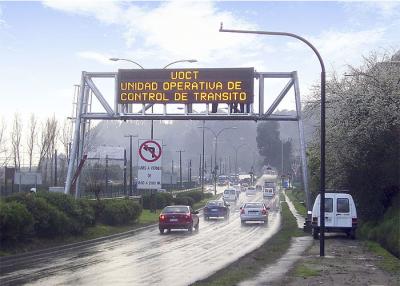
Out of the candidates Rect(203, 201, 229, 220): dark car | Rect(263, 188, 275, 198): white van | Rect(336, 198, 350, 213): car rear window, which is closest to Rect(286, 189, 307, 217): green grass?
Rect(263, 188, 275, 198): white van

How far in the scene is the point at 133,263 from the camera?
66.8 feet

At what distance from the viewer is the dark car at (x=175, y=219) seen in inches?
1438

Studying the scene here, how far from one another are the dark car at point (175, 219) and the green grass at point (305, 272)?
19417 mm

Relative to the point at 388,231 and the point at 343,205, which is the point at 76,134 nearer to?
the point at 343,205

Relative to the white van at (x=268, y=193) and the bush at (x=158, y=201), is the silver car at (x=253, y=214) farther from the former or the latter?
the white van at (x=268, y=193)

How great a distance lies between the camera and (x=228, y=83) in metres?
31.1

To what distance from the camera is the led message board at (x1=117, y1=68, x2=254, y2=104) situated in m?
31.1

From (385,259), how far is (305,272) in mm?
4817

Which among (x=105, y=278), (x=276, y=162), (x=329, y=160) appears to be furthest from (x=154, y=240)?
(x=276, y=162)

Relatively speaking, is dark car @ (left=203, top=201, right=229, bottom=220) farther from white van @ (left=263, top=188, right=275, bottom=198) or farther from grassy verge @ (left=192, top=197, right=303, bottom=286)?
white van @ (left=263, top=188, right=275, bottom=198)

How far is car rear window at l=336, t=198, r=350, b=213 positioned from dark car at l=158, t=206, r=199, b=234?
1061cm

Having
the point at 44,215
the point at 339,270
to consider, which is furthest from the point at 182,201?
the point at 339,270

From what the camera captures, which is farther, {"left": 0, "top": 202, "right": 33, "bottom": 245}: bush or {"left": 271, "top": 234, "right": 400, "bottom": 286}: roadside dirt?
{"left": 0, "top": 202, "right": 33, "bottom": 245}: bush

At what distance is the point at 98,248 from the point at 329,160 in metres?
13.9
